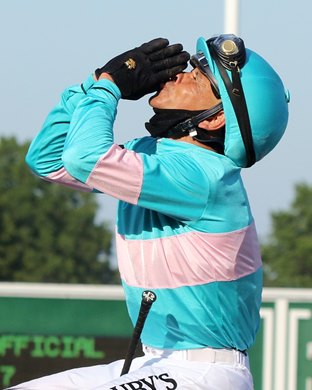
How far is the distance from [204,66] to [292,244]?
121ft

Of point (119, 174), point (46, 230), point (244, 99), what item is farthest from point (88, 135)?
point (46, 230)

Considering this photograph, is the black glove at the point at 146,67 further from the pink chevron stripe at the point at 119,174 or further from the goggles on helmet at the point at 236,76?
the pink chevron stripe at the point at 119,174

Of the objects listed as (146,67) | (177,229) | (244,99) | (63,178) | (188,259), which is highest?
(146,67)

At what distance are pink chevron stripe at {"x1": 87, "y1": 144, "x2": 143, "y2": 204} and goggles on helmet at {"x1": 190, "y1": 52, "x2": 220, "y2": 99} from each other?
Result: 494 millimetres

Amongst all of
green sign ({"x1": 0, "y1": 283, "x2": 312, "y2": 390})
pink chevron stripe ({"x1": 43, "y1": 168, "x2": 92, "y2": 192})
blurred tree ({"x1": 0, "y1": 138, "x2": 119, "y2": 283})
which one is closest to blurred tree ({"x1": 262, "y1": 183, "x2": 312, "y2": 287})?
blurred tree ({"x1": 0, "y1": 138, "x2": 119, "y2": 283})

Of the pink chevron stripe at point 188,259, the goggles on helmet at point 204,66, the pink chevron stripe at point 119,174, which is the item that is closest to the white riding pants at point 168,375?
the pink chevron stripe at point 188,259

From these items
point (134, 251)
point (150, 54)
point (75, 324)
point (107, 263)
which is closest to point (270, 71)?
point (150, 54)

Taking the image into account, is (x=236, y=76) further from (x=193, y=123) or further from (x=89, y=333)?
(x=89, y=333)

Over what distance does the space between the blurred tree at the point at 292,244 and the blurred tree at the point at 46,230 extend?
6.27m

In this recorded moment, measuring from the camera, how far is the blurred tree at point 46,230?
46.4m

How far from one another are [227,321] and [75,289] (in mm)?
4044

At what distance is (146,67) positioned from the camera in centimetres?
551

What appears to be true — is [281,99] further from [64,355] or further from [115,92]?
[64,355]

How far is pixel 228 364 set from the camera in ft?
17.8
